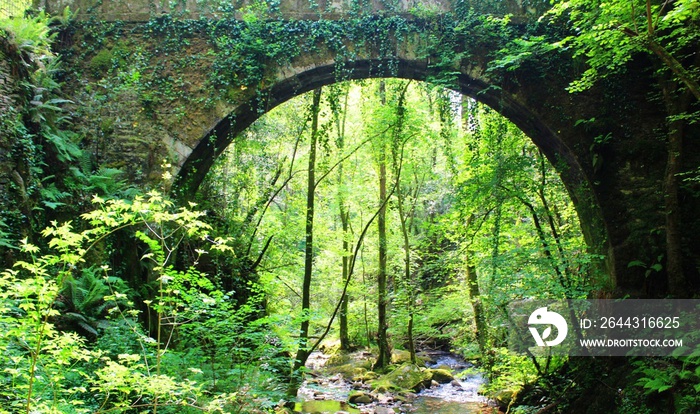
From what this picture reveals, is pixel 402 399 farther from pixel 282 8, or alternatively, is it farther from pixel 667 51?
pixel 282 8

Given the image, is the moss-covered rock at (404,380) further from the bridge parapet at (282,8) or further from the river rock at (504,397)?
the bridge parapet at (282,8)

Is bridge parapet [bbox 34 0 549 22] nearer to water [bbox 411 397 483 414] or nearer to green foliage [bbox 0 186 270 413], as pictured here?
green foliage [bbox 0 186 270 413]

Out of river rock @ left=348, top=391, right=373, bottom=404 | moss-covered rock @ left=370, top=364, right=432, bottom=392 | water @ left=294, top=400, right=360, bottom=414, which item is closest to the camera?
water @ left=294, top=400, right=360, bottom=414

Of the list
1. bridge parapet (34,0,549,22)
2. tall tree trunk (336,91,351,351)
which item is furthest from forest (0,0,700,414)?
tall tree trunk (336,91,351,351)

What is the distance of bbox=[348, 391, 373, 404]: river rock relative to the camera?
8578 millimetres

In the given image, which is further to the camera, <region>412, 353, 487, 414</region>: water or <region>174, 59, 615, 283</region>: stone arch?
<region>412, 353, 487, 414</region>: water

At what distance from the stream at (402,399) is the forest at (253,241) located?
0.07 metres

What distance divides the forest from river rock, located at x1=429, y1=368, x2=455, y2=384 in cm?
5

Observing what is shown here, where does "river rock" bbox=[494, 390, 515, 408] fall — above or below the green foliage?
below

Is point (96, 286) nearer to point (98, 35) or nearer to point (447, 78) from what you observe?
point (98, 35)

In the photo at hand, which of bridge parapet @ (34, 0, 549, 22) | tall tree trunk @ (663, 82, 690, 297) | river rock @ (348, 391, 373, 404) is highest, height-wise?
bridge parapet @ (34, 0, 549, 22)

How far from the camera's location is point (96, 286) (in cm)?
480

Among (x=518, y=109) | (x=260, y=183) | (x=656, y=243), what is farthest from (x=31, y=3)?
(x=656, y=243)

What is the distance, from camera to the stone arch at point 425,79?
253 inches
